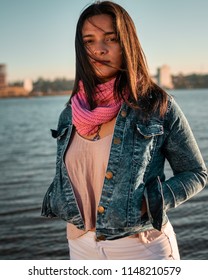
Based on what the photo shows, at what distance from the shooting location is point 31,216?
5.72 meters

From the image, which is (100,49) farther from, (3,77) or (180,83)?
(3,77)

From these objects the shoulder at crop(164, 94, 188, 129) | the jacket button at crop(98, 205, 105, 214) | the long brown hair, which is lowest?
the jacket button at crop(98, 205, 105, 214)

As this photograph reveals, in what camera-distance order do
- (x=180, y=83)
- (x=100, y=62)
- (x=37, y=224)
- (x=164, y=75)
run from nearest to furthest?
(x=100, y=62)
(x=37, y=224)
(x=164, y=75)
(x=180, y=83)

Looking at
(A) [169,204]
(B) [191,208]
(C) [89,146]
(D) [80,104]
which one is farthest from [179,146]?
(B) [191,208]

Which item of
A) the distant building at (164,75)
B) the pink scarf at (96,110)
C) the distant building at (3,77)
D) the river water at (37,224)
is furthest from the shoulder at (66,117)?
the distant building at (3,77)

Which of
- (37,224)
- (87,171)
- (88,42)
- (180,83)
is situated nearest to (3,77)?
(180,83)

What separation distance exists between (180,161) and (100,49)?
19.5 inches

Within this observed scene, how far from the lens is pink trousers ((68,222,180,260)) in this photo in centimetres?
165

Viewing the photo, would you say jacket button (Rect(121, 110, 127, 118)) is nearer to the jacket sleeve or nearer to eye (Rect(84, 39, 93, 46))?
the jacket sleeve

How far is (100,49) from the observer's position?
5.62 feet

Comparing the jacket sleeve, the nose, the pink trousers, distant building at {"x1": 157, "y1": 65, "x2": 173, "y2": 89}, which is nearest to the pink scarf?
the nose

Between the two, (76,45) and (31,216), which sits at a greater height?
(76,45)

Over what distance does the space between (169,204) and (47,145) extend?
1238 cm
